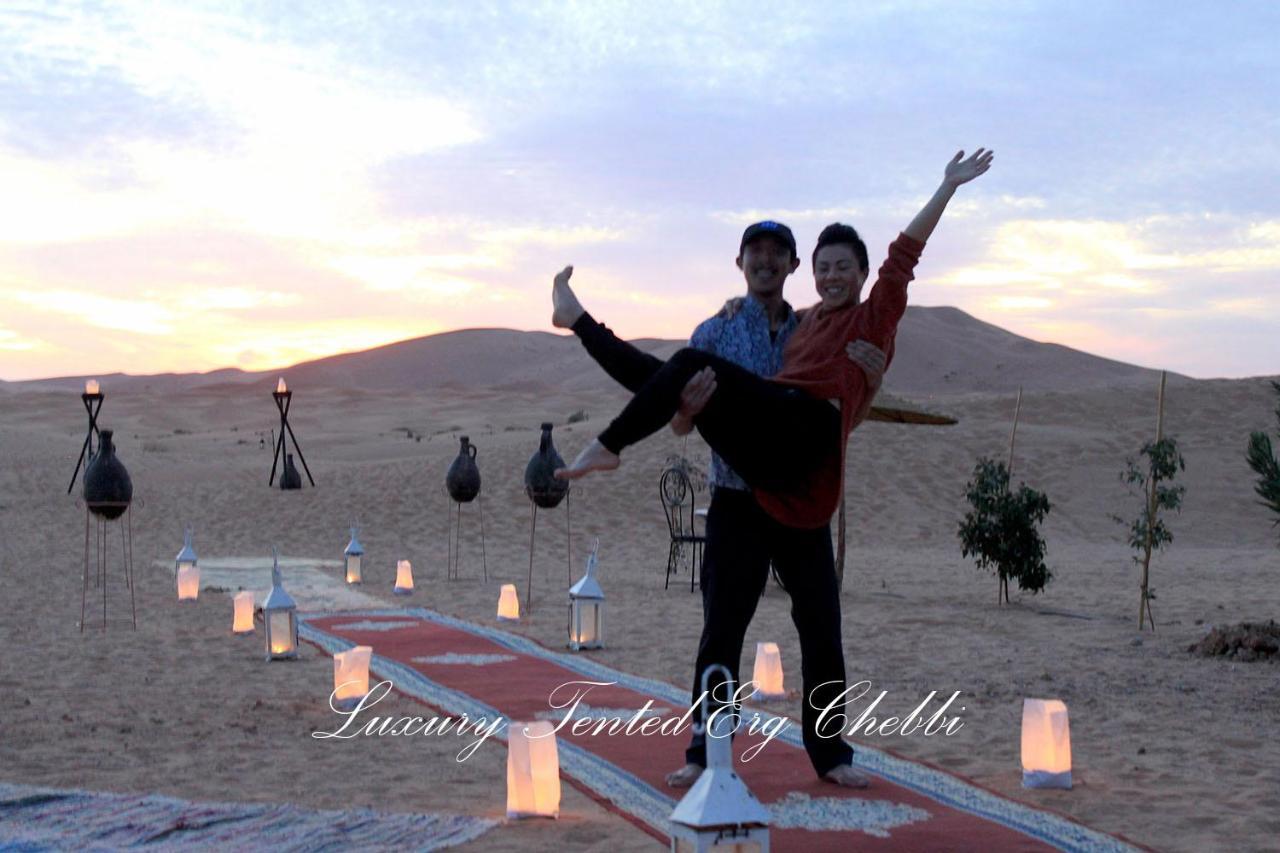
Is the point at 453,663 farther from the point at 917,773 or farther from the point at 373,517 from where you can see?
the point at 373,517

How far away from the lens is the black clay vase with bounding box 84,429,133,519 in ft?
29.8

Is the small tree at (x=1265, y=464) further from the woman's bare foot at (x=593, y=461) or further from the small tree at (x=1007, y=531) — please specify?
the woman's bare foot at (x=593, y=461)

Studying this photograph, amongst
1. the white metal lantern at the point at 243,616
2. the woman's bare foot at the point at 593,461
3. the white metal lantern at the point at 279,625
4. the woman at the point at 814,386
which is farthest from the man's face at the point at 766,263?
the white metal lantern at the point at 243,616

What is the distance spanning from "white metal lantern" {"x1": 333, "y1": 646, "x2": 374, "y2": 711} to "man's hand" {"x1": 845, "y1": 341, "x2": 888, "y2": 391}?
3254 mm

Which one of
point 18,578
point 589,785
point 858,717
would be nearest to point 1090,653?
point 858,717

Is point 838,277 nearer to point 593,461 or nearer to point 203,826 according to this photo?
point 593,461

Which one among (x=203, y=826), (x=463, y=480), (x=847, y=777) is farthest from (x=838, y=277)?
(x=463, y=480)

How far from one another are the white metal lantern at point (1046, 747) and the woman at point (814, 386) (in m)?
1.18

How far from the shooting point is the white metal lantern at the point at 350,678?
19.9ft

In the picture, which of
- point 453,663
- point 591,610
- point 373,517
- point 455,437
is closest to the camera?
point 453,663

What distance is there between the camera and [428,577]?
1312 cm

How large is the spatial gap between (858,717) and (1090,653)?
2.74 meters

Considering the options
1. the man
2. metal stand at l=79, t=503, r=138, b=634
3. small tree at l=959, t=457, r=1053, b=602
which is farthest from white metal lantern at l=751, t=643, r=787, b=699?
metal stand at l=79, t=503, r=138, b=634

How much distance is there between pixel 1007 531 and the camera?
1060cm
